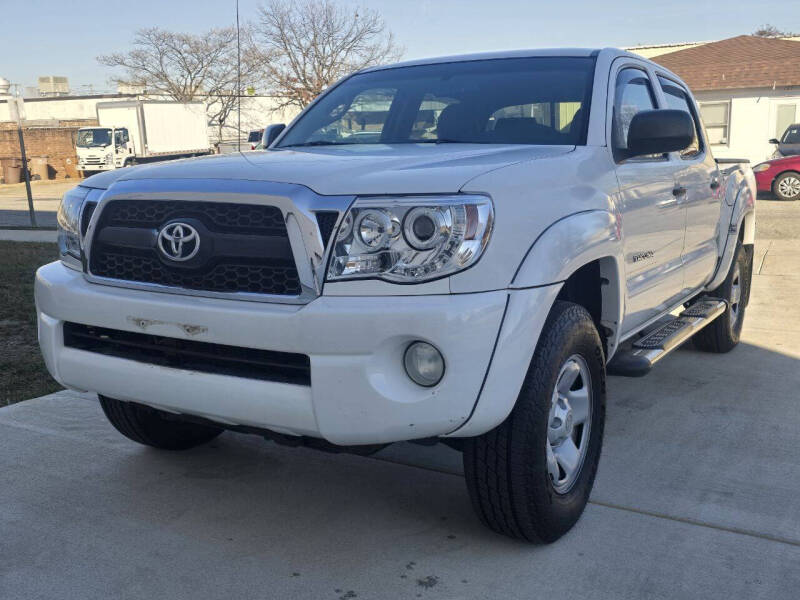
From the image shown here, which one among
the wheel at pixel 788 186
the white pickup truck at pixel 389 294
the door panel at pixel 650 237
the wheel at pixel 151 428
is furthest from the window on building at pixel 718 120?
the wheel at pixel 151 428

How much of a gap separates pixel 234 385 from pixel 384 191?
31.0 inches

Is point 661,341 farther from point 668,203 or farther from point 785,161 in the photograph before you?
point 785,161

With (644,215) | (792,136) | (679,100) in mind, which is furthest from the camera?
(792,136)

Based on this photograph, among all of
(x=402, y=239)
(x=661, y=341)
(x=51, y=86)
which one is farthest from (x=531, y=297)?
(x=51, y=86)

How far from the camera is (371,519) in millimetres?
3420

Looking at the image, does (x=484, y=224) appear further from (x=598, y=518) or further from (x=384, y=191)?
(x=598, y=518)

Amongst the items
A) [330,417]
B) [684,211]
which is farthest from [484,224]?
[684,211]

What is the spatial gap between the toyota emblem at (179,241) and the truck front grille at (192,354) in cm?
29

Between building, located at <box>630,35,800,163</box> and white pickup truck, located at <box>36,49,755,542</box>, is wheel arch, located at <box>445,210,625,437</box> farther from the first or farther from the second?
building, located at <box>630,35,800,163</box>

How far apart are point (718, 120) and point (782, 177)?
29.7 feet

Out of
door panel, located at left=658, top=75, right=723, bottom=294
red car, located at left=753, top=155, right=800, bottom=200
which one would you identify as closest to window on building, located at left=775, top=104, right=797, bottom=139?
red car, located at left=753, top=155, right=800, bottom=200

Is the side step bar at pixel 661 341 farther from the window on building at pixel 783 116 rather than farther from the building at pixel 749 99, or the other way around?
the window on building at pixel 783 116

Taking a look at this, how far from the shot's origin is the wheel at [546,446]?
2.91m

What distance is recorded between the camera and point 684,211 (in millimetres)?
4527
